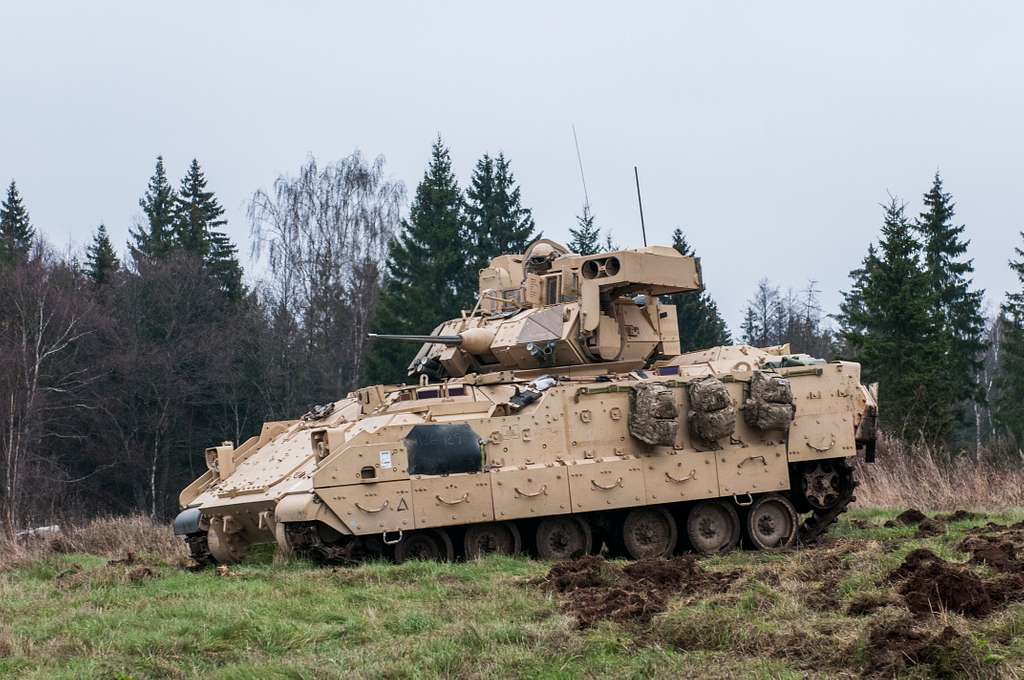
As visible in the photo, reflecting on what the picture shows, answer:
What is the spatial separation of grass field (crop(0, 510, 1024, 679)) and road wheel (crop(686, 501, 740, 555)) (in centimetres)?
267

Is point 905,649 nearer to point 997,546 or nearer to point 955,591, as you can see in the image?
point 955,591

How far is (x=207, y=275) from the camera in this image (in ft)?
131

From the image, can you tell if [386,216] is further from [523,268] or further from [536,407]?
[536,407]

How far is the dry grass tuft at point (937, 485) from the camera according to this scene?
19500 mm

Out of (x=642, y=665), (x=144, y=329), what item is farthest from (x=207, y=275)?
(x=642, y=665)

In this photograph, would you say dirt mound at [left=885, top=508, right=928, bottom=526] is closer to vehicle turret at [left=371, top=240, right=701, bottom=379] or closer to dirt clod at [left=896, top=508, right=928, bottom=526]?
dirt clod at [left=896, top=508, right=928, bottom=526]

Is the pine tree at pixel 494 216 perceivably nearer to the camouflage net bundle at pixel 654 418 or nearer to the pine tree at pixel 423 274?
the pine tree at pixel 423 274

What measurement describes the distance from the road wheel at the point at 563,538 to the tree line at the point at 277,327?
17116mm

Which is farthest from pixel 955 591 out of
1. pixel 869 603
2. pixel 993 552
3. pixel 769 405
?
pixel 769 405

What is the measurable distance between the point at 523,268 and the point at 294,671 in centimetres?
1078

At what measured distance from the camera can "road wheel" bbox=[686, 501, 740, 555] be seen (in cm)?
1538

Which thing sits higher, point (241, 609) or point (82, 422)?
point (82, 422)

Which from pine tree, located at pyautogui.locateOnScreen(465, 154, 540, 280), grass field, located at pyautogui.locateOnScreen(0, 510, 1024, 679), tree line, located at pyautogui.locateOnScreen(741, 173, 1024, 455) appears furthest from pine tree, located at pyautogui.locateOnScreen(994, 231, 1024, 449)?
grass field, located at pyautogui.locateOnScreen(0, 510, 1024, 679)

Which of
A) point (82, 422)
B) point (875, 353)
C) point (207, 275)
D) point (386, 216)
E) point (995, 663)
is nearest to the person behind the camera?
point (995, 663)
